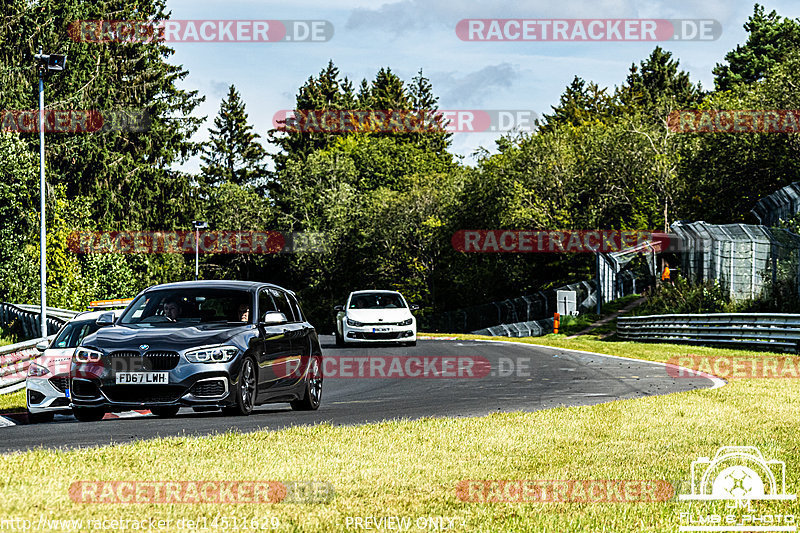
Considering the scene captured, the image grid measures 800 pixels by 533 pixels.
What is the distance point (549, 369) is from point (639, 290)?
30.8 m

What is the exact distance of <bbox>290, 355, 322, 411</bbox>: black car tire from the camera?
13288 millimetres

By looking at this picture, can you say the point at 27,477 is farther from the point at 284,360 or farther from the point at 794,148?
the point at 794,148

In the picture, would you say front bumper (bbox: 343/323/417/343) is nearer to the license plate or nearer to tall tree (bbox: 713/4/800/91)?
the license plate

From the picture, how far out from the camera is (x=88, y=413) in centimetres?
1185

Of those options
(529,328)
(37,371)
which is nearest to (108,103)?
(529,328)

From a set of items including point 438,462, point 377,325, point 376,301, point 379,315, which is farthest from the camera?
point 376,301

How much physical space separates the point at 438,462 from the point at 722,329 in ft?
73.2

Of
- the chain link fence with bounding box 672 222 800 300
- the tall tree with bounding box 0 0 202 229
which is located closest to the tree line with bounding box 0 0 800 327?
the tall tree with bounding box 0 0 202 229

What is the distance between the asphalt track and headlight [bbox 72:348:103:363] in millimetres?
690

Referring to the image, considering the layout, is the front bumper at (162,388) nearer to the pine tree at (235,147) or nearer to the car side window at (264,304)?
the car side window at (264,304)

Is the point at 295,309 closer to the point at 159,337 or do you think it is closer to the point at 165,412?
the point at 165,412

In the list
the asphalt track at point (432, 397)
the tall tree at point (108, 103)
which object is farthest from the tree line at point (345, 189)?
the asphalt track at point (432, 397)

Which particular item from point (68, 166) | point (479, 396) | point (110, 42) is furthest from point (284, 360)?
point (110, 42)

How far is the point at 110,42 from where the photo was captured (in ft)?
216
